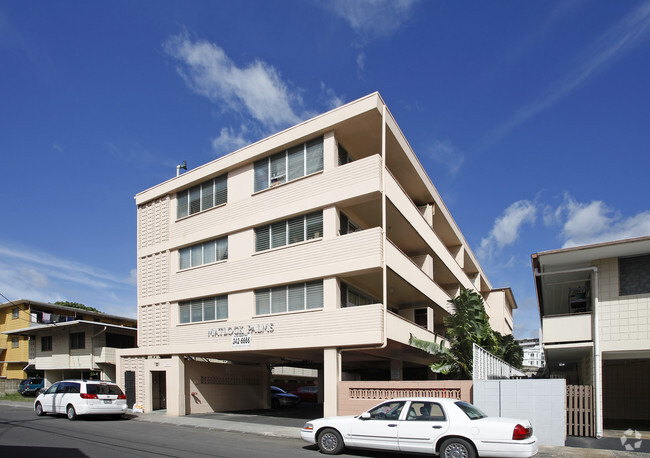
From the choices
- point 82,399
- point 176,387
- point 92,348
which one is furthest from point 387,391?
point 92,348

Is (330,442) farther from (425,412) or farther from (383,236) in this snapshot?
(383,236)

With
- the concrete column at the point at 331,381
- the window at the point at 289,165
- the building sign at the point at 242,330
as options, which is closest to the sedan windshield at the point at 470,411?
the concrete column at the point at 331,381

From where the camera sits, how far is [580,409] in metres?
15.3

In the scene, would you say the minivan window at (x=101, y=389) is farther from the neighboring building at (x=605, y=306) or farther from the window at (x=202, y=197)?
the neighboring building at (x=605, y=306)

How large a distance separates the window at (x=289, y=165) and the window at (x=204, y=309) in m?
5.30

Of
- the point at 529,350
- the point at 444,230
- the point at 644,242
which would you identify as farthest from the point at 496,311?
the point at 529,350

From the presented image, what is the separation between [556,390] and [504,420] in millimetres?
4260

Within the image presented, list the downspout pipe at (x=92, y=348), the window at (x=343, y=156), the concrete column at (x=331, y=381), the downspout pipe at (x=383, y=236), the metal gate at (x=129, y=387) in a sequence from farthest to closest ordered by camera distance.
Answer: the downspout pipe at (x=92, y=348) < the metal gate at (x=129, y=387) < the window at (x=343, y=156) < the concrete column at (x=331, y=381) < the downspout pipe at (x=383, y=236)

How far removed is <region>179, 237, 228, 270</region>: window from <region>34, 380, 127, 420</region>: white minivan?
6.56m

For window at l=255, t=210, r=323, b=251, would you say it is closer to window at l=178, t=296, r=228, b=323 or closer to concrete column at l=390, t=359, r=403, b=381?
window at l=178, t=296, r=228, b=323

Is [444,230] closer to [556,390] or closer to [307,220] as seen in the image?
[307,220]

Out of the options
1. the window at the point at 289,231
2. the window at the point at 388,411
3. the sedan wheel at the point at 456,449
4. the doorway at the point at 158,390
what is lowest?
the doorway at the point at 158,390

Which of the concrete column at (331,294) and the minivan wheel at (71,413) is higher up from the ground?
the concrete column at (331,294)

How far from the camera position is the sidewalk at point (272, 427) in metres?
13.2
